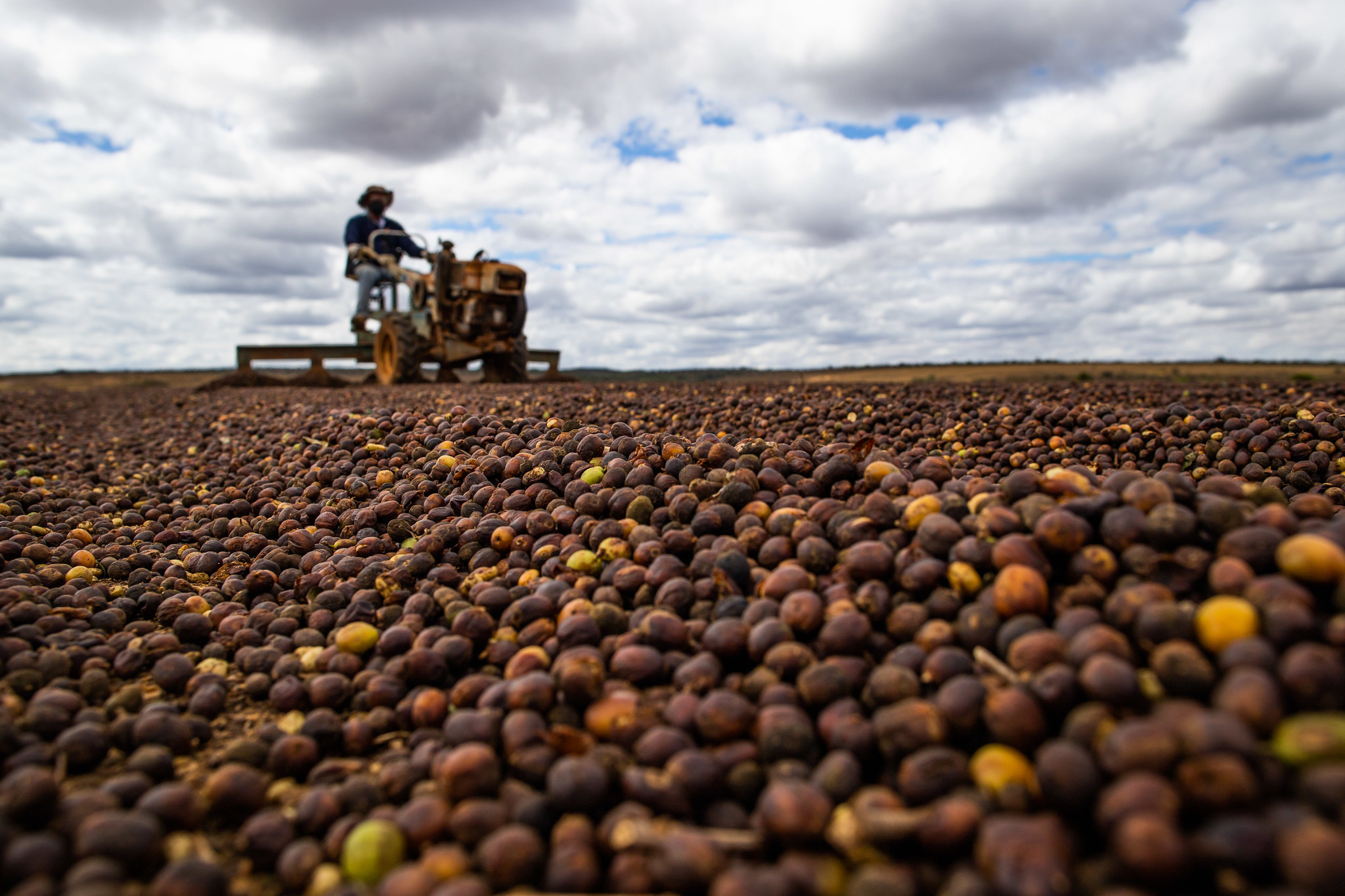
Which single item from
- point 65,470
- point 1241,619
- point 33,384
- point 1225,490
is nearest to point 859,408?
point 1225,490

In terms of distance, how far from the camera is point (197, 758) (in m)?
2.53

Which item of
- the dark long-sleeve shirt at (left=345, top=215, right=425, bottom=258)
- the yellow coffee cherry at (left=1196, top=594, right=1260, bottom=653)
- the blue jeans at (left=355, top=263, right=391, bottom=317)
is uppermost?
the dark long-sleeve shirt at (left=345, top=215, right=425, bottom=258)

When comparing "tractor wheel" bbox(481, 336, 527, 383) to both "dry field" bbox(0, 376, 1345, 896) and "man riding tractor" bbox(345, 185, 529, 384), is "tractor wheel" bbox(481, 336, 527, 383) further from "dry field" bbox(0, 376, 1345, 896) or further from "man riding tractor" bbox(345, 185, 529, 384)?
"dry field" bbox(0, 376, 1345, 896)

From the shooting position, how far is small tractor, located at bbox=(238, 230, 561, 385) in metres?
16.0

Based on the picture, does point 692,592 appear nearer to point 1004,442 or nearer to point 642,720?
point 642,720

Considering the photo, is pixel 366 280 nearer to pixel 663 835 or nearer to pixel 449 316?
pixel 449 316

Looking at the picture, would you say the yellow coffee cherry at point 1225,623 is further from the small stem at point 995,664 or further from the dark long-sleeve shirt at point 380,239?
the dark long-sleeve shirt at point 380,239

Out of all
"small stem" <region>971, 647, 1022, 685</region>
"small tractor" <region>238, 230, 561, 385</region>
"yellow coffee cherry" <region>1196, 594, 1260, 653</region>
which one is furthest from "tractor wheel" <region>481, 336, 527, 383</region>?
"yellow coffee cherry" <region>1196, 594, 1260, 653</region>

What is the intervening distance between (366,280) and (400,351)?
8.34 ft

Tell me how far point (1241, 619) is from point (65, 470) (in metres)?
10.5

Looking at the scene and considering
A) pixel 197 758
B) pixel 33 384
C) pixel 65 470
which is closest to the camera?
pixel 197 758

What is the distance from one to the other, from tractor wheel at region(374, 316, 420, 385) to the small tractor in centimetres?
1

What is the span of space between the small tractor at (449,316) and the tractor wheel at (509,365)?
21mm

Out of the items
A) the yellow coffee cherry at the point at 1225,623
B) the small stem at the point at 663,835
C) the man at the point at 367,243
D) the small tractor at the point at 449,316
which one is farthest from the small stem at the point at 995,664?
the man at the point at 367,243
